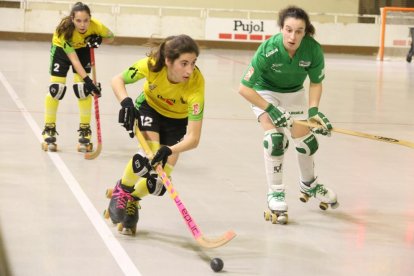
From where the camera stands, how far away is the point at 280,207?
496 centimetres

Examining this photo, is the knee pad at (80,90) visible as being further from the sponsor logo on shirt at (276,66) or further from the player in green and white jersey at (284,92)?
the sponsor logo on shirt at (276,66)

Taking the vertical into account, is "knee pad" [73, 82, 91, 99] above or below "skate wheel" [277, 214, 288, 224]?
above

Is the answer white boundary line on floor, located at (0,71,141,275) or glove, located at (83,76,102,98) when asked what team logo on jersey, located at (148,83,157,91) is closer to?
white boundary line on floor, located at (0,71,141,275)

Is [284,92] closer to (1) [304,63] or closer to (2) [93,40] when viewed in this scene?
(1) [304,63]

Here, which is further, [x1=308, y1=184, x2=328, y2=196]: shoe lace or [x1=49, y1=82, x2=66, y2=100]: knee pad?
[x1=49, y1=82, x2=66, y2=100]: knee pad

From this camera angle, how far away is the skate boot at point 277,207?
16.3ft

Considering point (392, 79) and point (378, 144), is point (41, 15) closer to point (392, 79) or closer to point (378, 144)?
point (392, 79)

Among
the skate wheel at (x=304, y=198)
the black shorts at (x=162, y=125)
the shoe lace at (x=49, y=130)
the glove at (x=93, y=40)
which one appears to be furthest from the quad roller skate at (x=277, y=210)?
the glove at (x=93, y=40)

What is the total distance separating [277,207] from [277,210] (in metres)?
0.02

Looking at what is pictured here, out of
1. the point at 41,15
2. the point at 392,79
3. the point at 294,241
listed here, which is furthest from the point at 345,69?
the point at 294,241

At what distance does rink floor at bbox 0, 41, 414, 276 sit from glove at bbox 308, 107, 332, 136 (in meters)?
0.55

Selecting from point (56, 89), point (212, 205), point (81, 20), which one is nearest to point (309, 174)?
point (212, 205)

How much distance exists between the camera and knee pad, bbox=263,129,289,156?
5.05 m

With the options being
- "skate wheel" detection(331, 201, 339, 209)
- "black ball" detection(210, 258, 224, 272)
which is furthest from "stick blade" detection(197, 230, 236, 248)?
"skate wheel" detection(331, 201, 339, 209)
